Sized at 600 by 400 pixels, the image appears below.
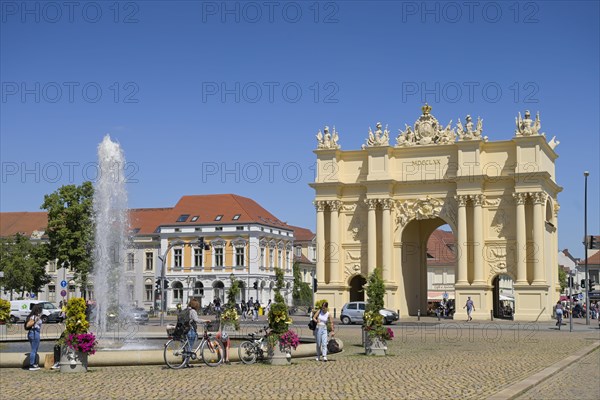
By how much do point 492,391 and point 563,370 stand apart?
543 centimetres

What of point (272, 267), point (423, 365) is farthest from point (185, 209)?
point (423, 365)

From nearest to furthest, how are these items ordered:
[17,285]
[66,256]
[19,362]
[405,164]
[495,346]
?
[19,362] < [495,346] < [405,164] < [66,256] < [17,285]

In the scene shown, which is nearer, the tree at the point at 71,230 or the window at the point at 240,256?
the tree at the point at 71,230

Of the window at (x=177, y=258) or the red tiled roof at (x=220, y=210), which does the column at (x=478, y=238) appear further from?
the window at (x=177, y=258)

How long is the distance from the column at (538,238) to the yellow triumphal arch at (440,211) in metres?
0.07

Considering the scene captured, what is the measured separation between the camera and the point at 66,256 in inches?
2680

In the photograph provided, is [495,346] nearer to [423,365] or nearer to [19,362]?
[423,365]

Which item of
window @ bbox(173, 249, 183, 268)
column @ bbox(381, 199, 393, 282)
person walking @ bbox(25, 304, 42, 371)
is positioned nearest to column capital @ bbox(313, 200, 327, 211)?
column @ bbox(381, 199, 393, 282)

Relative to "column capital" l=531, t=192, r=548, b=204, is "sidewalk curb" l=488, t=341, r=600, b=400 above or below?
below

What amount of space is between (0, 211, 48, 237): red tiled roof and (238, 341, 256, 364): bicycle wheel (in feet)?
298

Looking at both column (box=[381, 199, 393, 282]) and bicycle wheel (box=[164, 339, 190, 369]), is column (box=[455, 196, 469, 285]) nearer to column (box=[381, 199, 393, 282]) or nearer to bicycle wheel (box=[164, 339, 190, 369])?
column (box=[381, 199, 393, 282])

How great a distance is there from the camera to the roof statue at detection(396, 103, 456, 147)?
202 ft

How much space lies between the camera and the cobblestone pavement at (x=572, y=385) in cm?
1523

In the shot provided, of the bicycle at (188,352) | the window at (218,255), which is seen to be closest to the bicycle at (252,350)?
the bicycle at (188,352)
